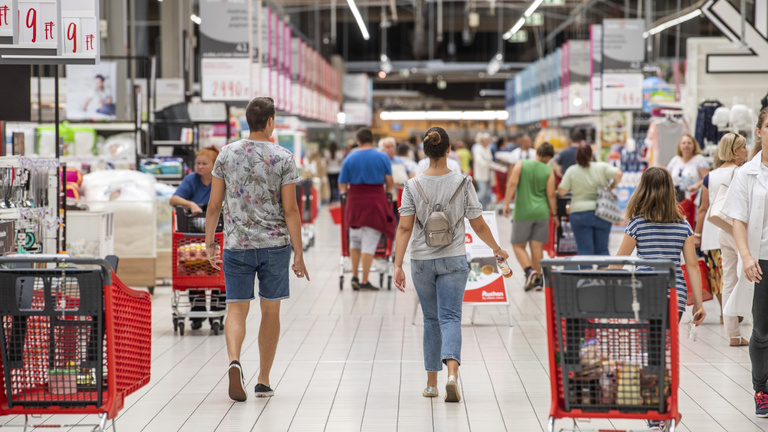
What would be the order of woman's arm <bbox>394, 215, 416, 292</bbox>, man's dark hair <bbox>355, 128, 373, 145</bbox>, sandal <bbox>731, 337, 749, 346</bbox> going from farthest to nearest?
man's dark hair <bbox>355, 128, 373, 145</bbox> → sandal <bbox>731, 337, 749, 346</bbox> → woman's arm <bbox>394, 215, 416, 292</bbox>

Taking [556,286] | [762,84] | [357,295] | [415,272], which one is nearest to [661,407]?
[556,286]

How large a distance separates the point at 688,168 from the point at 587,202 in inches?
46.3

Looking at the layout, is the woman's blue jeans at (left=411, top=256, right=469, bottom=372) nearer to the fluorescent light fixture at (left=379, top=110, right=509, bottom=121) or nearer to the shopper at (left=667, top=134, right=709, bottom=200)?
the shopper at (left=667, top=134, right=709, bottom=200)

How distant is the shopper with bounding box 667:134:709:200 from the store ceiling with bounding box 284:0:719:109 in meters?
13.3

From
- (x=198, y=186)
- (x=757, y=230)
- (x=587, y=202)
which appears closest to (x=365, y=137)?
(x=587, y=202)

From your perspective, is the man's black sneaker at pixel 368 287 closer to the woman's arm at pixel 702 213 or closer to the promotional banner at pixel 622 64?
the woman's arm at pixel 702 213

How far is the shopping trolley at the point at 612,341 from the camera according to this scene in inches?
143

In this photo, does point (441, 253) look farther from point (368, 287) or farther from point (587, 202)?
point (368, 287)

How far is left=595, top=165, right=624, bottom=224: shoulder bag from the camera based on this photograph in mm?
9508

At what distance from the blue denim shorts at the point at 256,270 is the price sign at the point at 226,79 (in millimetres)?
7224

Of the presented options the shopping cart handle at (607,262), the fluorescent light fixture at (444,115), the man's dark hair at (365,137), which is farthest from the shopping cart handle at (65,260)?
the fluorescent light fixture at (444,115)

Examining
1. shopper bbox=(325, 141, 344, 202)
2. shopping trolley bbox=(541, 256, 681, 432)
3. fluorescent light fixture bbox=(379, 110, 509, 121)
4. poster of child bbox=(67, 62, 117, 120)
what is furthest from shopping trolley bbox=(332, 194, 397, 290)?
fluorescent light fixture bbox=(379, 110, 509, 121)

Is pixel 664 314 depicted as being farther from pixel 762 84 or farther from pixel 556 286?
pixel 762 84

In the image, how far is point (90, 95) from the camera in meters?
13.6
